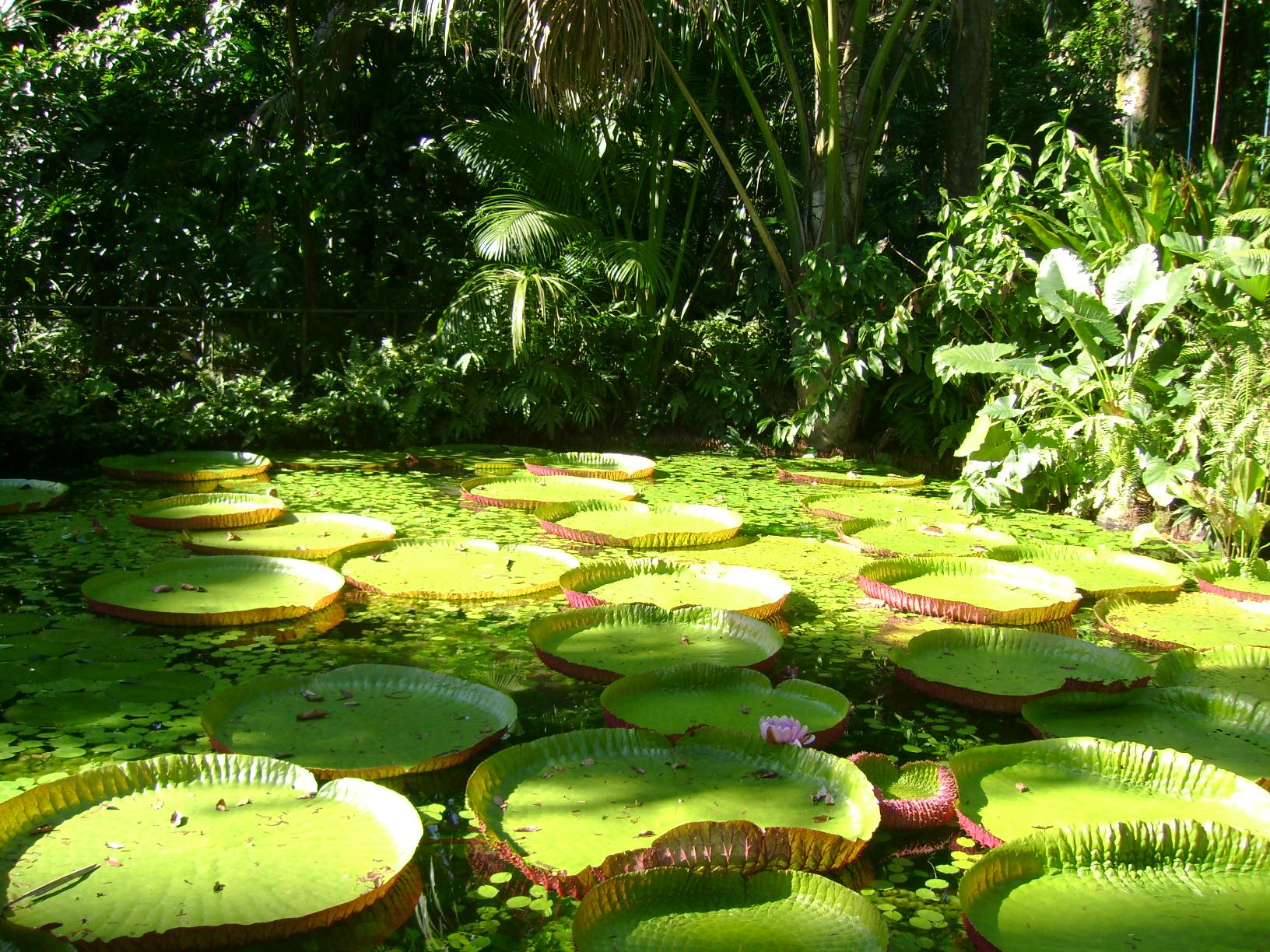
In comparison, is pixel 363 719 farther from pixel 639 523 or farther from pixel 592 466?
Answer: pixel 592 466

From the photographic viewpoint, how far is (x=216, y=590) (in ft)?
11.9

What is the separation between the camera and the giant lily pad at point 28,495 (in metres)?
4.75

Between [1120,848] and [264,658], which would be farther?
[264,658]

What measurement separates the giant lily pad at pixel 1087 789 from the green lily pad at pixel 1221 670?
25.5 inches

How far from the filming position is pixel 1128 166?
568 cm

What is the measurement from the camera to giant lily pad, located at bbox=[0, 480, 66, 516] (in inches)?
187

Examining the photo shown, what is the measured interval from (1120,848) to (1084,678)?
3.67 feet

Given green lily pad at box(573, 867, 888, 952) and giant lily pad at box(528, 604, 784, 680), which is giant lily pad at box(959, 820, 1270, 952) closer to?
green lily pad at box(573, 867, 888, 952)

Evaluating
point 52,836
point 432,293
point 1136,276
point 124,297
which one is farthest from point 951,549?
point 124,297

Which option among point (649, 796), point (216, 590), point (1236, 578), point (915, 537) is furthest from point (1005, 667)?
point (216, 590)

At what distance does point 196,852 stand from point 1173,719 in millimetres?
2438

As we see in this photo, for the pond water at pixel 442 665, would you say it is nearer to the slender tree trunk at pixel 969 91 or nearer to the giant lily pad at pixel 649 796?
the giant lily pad at pixel 649 796

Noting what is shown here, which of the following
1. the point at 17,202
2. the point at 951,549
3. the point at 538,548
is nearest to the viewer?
the point at 538,548

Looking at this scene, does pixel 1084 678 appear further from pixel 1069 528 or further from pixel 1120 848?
pixel 1069 528
